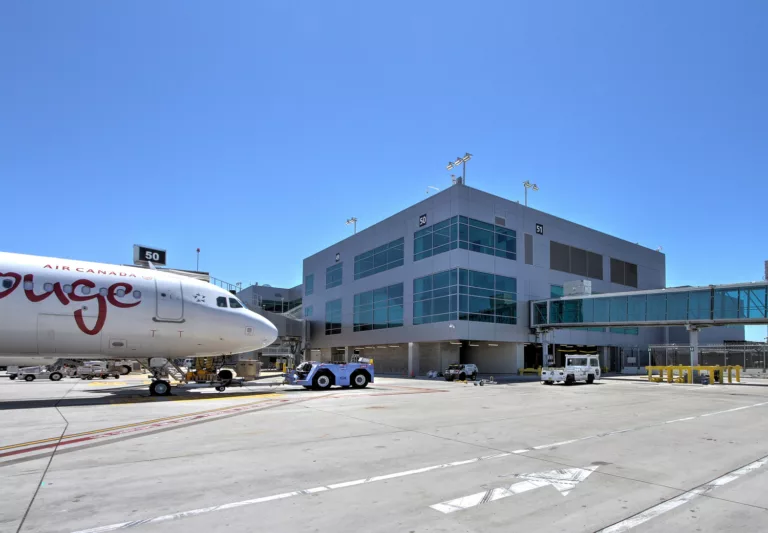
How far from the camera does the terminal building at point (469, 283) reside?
47562 millimetres

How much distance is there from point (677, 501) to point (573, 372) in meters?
31.3

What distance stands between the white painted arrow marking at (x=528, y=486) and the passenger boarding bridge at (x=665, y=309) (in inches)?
1560

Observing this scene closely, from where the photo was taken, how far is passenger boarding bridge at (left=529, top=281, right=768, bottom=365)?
4016cm

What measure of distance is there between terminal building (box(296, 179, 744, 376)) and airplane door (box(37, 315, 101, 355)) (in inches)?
1233

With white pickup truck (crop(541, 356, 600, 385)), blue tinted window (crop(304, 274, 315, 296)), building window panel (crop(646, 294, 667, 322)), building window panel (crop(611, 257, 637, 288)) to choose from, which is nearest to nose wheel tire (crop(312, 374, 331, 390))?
white pickup truck (crop(541, 356, 600, 385))

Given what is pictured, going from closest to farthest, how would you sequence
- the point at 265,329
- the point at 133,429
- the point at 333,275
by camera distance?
the point at 133,429 < the point at 265,329 < the point at 333,275

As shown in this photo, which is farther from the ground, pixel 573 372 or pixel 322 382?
pixel 322 382

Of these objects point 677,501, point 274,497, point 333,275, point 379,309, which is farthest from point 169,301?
point 333,275

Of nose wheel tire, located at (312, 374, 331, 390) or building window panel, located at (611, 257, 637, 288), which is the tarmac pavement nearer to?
nose wheel tire, located at (312, 374, 331, 390)

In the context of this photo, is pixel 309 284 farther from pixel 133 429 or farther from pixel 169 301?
pixel 133 429

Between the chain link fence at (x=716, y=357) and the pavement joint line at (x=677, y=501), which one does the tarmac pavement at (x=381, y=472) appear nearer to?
the pavement joint line at (x=677, y=501)

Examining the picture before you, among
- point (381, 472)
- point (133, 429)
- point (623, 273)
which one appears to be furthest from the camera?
point (623, 273)

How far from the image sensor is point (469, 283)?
4688cm

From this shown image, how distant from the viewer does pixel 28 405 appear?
60.5 ft
